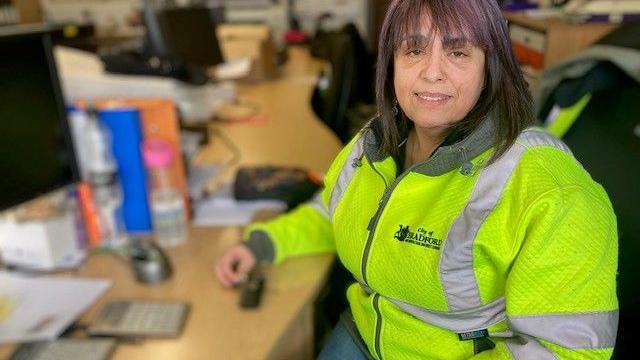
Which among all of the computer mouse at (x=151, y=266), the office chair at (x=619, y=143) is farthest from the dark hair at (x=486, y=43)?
the computer mouse at (x=151, y=266)

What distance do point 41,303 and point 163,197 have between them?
0.34 m

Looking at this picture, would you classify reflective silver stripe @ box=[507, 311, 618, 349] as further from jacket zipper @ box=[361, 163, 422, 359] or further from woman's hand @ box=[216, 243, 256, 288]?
woman's hand @ box=[216, 243, 256, 288]

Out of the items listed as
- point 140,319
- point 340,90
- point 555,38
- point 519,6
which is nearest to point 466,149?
point 140,319

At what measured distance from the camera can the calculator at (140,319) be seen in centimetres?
93

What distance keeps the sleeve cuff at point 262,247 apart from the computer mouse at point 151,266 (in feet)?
0.54

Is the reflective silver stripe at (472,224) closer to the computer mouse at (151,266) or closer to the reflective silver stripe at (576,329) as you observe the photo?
the reflective silver stripe at (576,329)

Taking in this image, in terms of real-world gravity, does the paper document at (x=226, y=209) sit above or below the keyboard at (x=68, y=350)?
below

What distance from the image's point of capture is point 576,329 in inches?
26.7

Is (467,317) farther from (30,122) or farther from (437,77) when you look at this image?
(30,122)

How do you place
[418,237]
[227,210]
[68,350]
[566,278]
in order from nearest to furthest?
[566,278] < [418,237] < [68,350] < [227,210]

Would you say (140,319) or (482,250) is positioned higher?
(482,250)

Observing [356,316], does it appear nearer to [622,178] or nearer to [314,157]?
[622,178]

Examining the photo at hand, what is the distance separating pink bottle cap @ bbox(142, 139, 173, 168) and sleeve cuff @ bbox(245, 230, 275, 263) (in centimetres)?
27

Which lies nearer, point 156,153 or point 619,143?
point 619,143
